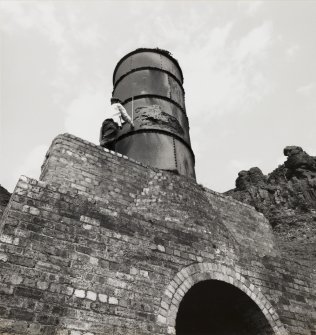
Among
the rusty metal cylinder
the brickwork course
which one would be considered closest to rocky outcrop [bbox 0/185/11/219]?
the brickwork course

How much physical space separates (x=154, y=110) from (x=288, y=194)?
9.04m

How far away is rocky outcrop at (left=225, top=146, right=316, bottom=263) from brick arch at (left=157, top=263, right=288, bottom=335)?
4.72m

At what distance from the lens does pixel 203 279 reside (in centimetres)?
526

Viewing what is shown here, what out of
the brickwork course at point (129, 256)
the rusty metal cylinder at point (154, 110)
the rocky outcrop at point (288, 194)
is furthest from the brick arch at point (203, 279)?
the rocky outcrop at point (288, 194)

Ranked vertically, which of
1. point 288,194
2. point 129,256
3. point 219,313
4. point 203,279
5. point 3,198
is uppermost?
point 288,194

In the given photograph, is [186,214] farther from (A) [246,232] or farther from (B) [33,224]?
(B) [33,224]

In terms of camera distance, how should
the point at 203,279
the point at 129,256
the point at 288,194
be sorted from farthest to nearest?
the point at 288,194
the point at 203,279
the point at 129,256

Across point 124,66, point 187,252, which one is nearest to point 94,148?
point 187,252

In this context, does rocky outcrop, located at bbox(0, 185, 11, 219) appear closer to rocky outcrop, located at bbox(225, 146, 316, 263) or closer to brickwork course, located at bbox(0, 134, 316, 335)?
brickwork course, located at bbox(0, 134, 316, 335)

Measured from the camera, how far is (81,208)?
493cm

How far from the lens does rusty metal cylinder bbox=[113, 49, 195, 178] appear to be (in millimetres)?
7430

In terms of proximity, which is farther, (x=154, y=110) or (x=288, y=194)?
(x=288, y=194)

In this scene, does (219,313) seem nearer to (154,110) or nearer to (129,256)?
(129,256)

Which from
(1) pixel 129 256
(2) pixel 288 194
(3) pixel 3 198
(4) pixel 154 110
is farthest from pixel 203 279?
(2) pixel 288 194
